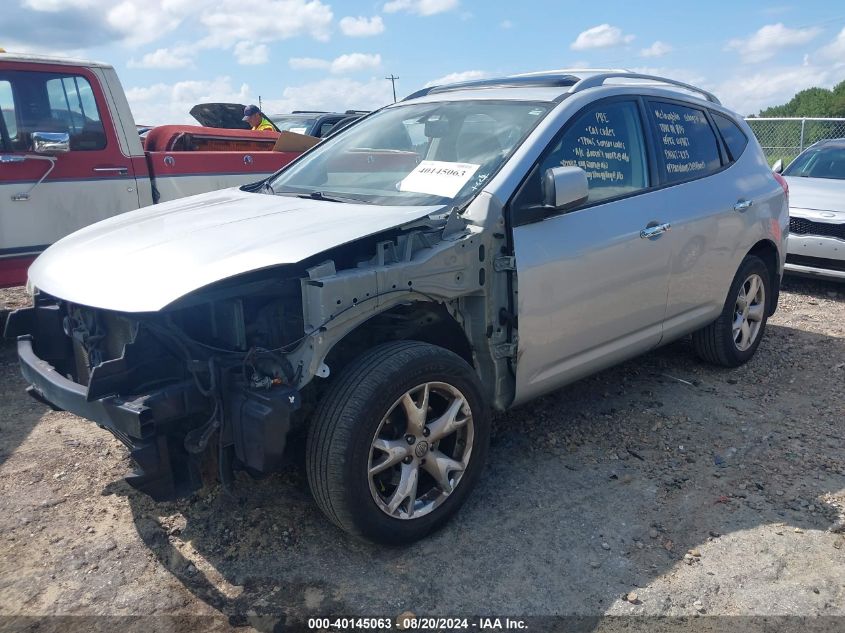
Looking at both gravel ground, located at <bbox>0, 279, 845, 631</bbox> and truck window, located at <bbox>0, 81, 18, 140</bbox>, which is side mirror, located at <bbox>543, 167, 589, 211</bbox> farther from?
truck window, located at <bbox>0, 81, 18, 140</bbox>

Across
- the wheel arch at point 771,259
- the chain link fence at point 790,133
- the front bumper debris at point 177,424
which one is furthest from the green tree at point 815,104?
the front bumper debris at point 177,424

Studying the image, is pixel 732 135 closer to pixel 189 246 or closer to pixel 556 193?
pixel 556 193

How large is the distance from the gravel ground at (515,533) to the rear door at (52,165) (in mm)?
1687

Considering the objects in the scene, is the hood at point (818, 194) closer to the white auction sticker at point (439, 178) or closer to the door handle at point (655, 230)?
the door handle at point (655, 230)

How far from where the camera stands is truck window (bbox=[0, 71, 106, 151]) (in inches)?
216

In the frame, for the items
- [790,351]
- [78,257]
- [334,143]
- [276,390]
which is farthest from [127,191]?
[790,351]

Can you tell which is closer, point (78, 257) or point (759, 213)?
point (78, 257)

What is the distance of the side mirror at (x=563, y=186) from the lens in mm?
3303

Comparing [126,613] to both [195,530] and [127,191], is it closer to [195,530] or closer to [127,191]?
[195,530]

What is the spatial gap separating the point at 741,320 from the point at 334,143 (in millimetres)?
3019

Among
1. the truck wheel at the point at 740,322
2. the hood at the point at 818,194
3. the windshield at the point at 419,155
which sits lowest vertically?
the truck wheel at the point at 740,322

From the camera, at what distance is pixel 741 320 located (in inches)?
201

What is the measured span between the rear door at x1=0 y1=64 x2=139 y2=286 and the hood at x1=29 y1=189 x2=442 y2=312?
90.7 inches

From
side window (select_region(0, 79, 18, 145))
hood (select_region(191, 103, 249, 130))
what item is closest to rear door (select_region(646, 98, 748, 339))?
side window (select_region(0, 79, 18, 145))
